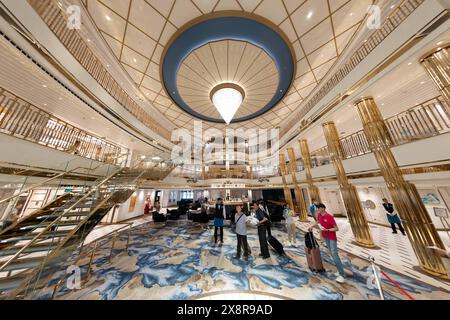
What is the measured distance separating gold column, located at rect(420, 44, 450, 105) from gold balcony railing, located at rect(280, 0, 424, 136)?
3.76 feet

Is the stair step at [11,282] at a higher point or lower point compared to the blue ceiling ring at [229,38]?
lower

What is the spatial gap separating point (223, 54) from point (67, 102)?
6393 mm

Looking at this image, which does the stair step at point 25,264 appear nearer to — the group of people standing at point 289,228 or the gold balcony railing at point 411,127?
the group of people standing at point 289,228

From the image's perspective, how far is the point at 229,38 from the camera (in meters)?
4.55

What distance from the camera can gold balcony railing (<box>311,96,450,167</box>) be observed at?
4.25 m

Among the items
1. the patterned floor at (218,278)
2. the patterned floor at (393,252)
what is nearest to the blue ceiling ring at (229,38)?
the patterned floor at (218,278)

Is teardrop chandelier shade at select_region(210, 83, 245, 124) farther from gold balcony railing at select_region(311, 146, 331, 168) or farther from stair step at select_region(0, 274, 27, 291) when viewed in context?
stair step at select_region(0, 274, 27, 291)

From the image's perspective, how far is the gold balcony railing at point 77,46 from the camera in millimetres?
3770

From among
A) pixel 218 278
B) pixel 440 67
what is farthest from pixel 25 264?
pixel 440 67

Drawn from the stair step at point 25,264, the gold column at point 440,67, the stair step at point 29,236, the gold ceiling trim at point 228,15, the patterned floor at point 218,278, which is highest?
the gold ceiling trim at point 228,15

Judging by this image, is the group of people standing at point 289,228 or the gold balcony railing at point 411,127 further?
the gold balcony railing at point 411,127

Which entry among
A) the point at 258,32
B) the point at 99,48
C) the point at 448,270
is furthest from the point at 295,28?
the point at 448,270

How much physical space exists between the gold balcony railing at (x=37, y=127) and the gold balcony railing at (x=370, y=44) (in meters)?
10.6

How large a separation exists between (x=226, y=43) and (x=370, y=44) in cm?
469
